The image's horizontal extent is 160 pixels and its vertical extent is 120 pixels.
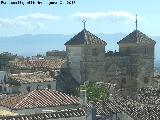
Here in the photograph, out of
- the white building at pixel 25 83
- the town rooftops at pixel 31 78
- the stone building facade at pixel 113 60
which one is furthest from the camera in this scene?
the stone building facade at pixel 113 60

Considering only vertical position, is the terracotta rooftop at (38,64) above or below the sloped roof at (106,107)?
above

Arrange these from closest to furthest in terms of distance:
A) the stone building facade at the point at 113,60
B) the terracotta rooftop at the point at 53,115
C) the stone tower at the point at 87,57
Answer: the terracotta rooftop at the point at 53,115 < the stone tower at the point at 87,57 < the stone building facade at the point at 113,60

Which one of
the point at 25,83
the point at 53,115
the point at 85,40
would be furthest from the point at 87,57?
the point at 53,115

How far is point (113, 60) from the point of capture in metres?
64.9

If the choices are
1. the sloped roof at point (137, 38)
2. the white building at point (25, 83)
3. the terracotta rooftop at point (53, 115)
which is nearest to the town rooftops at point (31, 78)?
the white building at point (25, 83)

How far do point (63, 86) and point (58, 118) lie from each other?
3876cm

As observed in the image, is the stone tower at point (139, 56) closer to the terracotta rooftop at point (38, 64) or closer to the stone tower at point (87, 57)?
the stone tower at point (87, 57)

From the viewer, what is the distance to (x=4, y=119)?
72.1 ft

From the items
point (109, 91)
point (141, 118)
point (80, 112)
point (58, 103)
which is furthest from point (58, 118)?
point (109, 91)

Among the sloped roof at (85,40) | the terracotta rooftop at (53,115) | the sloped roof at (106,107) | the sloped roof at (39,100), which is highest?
the sloped roof at (85,40)

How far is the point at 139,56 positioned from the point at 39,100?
95.2 ft

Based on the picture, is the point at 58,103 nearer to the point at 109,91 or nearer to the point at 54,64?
the point at 109,91

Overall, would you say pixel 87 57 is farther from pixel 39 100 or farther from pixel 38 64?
pixel 39 100

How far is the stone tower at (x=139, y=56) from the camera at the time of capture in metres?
65.7
